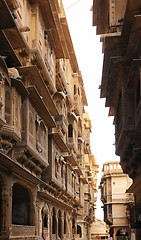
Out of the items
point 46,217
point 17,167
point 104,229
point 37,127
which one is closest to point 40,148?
point 37,127

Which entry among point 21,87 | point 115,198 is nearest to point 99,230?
point 115,198

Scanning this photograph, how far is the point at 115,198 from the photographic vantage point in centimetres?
6394

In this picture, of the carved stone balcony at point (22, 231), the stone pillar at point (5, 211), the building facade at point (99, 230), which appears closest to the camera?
the stone pillar at point (5, 211)

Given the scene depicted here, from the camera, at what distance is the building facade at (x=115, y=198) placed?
6227cm

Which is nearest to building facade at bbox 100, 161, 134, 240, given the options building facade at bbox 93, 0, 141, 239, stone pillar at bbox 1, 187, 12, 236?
building facade at bbox 93, 0, 141, 239

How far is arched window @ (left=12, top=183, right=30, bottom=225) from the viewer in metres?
20.7

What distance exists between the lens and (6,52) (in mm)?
15328

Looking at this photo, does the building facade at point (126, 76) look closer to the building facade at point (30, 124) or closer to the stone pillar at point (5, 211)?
the building facade at point (30, 124)

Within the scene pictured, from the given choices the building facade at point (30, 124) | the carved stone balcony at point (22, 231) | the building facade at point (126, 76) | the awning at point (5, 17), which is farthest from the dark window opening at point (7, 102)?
the building facade at point (126, 76)

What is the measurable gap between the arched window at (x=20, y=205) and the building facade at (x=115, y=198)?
136ft

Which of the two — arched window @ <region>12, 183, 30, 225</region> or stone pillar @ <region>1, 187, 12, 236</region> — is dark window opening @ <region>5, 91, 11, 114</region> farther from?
arched window @ <region>12, 183, 30, 225</region>

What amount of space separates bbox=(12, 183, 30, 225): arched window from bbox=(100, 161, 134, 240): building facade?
136 feet

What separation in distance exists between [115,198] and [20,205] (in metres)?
44.7

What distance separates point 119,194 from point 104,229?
22.3 meters
